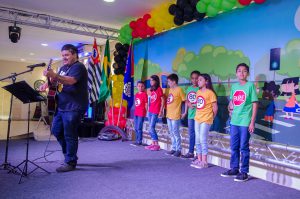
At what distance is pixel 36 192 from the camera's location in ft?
8.81

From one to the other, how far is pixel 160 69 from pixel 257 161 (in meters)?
2.68

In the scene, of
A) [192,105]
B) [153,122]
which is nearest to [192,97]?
[192,105]

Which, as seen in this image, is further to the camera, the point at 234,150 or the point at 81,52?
the point at 81,52

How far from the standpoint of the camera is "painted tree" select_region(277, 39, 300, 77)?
10.6 ft

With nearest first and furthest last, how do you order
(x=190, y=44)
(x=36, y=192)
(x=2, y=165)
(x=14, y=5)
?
1. (x=36, y=192)
2. (x=2, y=165)
3. (x=190, y=44)
4. (x=14, y=5)

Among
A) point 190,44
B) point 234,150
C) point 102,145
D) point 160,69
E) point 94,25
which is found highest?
point 94,25

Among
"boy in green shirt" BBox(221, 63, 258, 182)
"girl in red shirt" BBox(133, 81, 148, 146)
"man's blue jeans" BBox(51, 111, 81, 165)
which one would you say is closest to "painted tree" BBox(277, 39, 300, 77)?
"boy in green shirt" BBox(221, 63, 258, 182)

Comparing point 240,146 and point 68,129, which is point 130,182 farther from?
point 240,146

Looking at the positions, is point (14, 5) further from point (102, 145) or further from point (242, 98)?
point (242, 98)

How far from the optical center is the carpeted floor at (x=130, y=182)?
2.75 meters

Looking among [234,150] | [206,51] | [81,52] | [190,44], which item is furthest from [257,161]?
[81,52]

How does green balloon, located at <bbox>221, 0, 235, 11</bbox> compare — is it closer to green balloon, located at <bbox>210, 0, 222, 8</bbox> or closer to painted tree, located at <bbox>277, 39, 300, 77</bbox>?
green balloon, located at <bbox>210, 0, 222, 8</bbox>

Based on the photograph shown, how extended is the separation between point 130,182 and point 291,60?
7.59 feet

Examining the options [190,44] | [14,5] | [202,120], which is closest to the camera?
[202,120]
